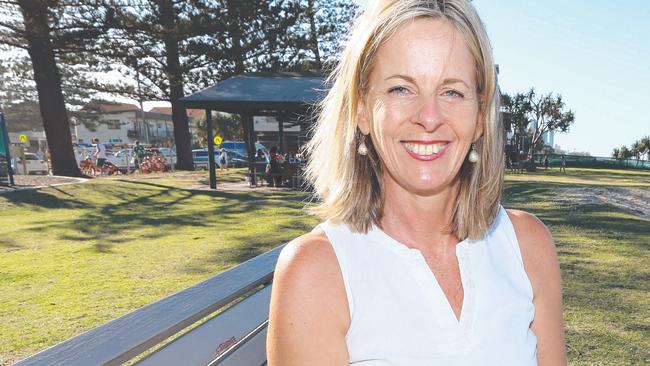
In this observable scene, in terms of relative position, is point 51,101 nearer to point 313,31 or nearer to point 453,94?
point 313,31

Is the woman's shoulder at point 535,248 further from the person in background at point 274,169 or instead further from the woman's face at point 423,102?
the person in background at point 274,169

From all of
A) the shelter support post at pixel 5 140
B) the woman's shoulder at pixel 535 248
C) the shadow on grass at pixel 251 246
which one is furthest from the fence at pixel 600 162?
the woman's shoulder at pixel 535 248

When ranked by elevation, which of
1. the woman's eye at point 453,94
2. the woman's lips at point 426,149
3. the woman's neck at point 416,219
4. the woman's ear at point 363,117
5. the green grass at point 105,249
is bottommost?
the green grass at point 105,249

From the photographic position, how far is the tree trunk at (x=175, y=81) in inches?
683

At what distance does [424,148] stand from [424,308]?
48 cm

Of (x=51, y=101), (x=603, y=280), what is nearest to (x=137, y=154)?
(x=51, y=101)

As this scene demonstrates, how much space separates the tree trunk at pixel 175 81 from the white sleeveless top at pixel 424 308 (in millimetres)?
13959

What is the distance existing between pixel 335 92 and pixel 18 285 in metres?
4.85

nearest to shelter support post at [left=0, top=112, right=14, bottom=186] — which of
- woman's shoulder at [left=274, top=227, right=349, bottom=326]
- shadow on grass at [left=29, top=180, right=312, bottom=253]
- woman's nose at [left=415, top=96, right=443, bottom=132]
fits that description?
shadow on grass at [left=29, top=180, right=312, bottom=253]

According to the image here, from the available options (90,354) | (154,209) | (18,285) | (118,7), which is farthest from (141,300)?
(118,7)

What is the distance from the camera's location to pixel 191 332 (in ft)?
3.89

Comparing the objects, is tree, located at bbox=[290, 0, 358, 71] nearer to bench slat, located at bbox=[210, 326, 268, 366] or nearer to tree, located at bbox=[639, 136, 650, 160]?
bench slat, located at bbox=[210, 326, 268, 366]

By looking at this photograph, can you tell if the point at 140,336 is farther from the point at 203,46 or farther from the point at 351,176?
the point at 203,46

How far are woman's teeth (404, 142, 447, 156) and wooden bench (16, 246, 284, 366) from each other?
69 centimetres
